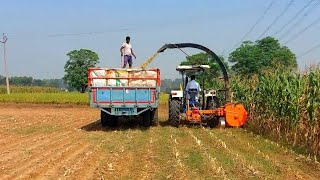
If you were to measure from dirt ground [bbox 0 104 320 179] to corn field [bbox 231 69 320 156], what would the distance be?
798mm

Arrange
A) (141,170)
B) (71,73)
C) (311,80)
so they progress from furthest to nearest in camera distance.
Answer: (71,73)
(311,80)
(141,170)

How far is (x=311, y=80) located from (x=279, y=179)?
217 inches

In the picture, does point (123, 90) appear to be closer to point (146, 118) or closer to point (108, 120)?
point (146, 118)

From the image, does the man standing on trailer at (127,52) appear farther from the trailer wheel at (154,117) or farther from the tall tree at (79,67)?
the tall tree at (79,67)

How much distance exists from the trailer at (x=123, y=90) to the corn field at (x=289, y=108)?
3726 mm

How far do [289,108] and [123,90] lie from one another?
5215 mm

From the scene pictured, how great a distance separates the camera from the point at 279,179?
7.38 metres

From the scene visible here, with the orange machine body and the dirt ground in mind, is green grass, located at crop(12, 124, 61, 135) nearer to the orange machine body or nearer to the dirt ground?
the dirt ground

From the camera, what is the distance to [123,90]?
14531 millimetres

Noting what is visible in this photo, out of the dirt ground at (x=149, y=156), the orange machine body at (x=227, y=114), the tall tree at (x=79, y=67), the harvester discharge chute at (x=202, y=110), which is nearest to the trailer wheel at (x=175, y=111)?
the harvester discharge chute at (x=202, y=110)

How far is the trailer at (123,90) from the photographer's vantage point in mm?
14438

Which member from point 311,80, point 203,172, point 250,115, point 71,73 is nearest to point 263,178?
point 203,172

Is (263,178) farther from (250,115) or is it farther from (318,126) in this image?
(250,115)

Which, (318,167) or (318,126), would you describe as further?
(318,126)
